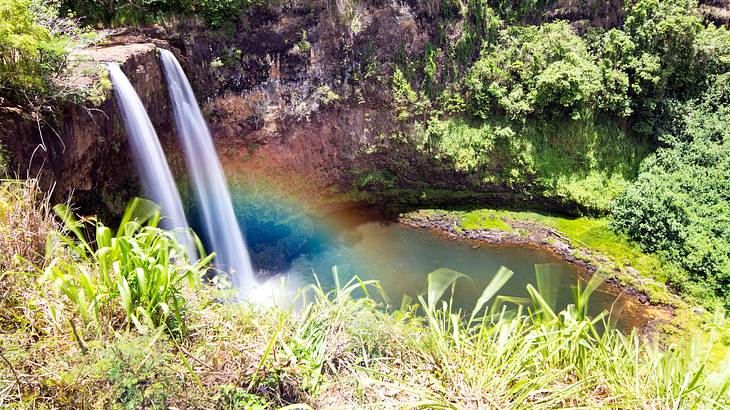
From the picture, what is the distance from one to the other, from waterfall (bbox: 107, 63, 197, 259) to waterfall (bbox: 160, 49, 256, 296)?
1.74m

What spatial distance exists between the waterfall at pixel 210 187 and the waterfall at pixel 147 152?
1744mm

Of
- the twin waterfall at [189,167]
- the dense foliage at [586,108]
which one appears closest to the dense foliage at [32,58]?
the twin waterfall at [189,167]

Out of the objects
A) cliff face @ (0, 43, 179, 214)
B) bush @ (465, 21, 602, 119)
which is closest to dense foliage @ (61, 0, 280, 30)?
cliff face @ (0, 43, 179, 214)

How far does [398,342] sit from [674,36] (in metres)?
13.6

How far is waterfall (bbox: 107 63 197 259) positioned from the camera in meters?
7.51

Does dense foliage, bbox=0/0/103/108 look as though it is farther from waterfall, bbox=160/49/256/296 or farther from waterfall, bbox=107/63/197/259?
waterfall, bbox=160/49/256/296

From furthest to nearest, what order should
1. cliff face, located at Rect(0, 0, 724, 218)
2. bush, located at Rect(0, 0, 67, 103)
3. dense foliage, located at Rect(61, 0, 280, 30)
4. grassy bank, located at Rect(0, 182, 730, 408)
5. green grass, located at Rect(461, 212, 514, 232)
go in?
green grass, located at Rect(461, 212, 514, 232) < dense foliage, located at Rect(61, 0, 280, 30) < cliff face, located at Rect(0, 0, 724, 218) < bush, located at Rect(0, 0, 67, 103) < grassy bank, located at Rect(0, 182, 730, 408)

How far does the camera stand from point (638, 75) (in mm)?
12297

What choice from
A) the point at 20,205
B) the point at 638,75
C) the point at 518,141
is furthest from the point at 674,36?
the point at 20,205

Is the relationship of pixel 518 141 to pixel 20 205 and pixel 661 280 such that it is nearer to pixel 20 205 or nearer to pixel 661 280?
pixel 661 280

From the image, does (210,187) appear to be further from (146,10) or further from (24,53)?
(24,53)

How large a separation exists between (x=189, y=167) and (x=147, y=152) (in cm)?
246

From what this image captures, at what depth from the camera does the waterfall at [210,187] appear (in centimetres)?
998

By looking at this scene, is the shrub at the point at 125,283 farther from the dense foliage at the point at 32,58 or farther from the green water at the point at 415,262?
the green water at the point at 415,262
